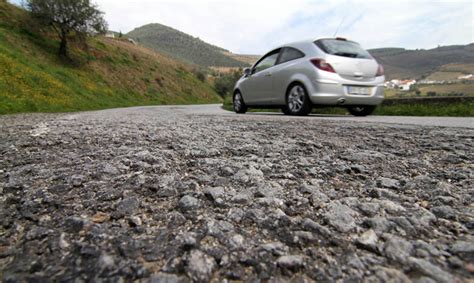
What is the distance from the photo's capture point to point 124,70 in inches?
1198

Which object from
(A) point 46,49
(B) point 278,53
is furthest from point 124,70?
(B) point 278,53

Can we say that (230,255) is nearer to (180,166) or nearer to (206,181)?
(206,181)

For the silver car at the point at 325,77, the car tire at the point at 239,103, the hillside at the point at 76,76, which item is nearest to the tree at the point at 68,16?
the hillside at the point at 76,76

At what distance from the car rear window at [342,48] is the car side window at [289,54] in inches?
17.8

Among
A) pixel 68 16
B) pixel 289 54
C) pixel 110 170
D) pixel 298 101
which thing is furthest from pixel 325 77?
pixel 68 16

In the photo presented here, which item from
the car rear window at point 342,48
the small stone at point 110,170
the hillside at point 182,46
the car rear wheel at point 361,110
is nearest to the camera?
the small stone at point 110,170

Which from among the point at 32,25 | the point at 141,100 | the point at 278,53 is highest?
the point at 32,25

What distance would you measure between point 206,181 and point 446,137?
8.39 ft

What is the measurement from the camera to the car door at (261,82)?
776cm

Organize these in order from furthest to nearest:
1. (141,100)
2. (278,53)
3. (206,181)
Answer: (141,100) < (278,53) < (206,181)

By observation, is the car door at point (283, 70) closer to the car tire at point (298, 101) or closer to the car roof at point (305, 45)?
the car roof at point (305, 45)

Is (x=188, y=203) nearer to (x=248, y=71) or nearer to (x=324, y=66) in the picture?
(x=324, y=66)

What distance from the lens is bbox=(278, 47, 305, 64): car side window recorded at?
6.95 meters

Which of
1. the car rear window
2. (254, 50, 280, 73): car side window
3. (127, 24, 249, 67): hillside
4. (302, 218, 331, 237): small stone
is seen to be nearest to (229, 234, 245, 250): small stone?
(302, 218, 331, 237): small stone
